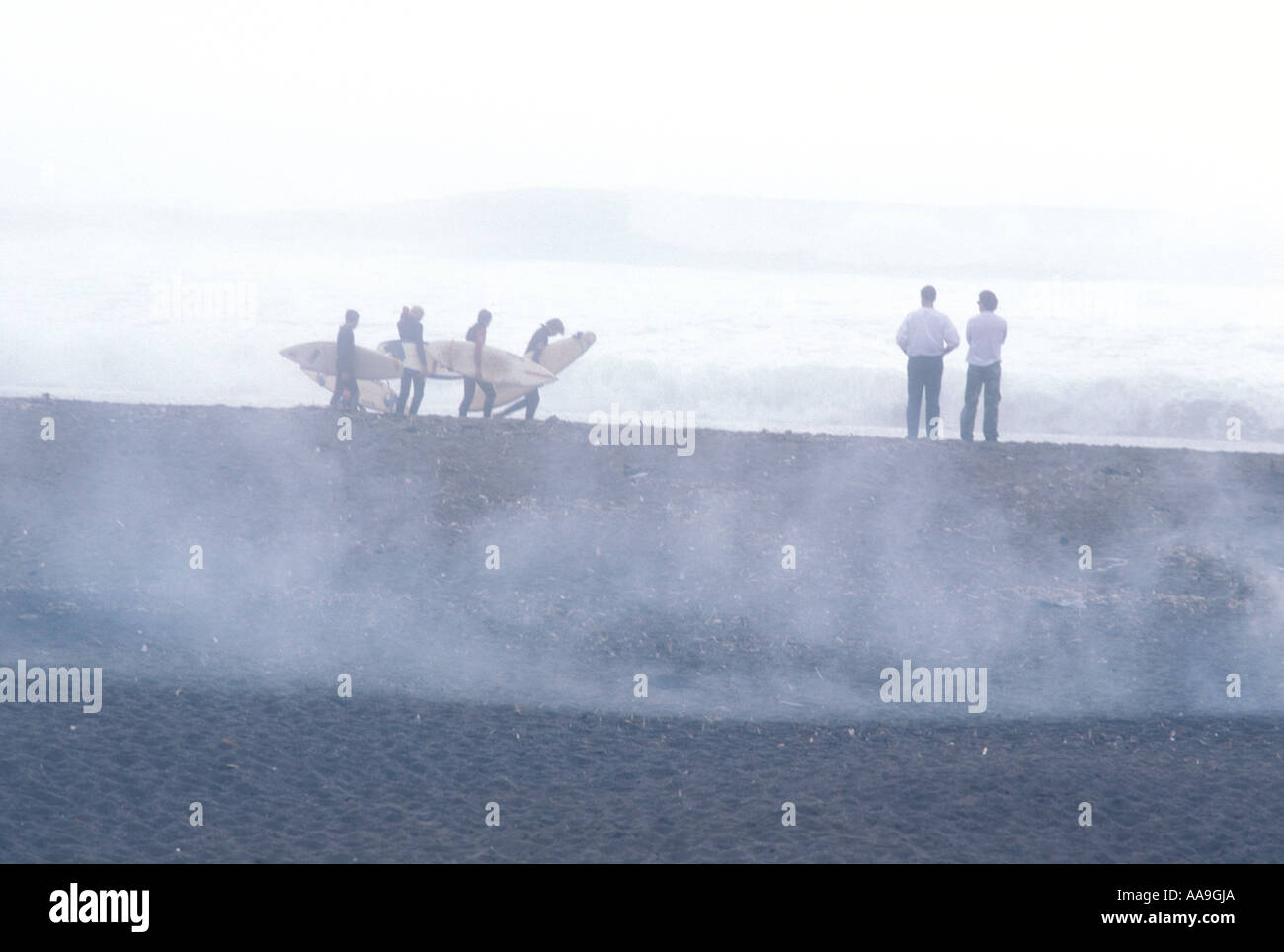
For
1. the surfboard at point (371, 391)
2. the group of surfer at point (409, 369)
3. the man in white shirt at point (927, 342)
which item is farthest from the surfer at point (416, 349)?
the man in white shirt at point (927, 342)

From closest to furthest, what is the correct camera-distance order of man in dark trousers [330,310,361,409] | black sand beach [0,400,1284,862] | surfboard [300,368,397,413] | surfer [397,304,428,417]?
1. black sand beach [0,400,1284,862]
2. man in dark trousers [330,310,361,409]
3. surfer [397,304,428,417]
4. surfboard [300,368,397,413]

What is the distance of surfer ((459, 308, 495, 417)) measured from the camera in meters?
16.3

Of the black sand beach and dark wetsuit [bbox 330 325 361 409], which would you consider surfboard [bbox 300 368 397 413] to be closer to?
dark wetsuit [bbox 330 325 361 409]

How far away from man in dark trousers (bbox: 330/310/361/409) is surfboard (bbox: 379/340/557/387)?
109 centimetres

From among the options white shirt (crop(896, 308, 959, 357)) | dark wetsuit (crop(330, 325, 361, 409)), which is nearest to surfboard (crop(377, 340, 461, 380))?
dark wetsuit (crop(330, 325, 361, 409))

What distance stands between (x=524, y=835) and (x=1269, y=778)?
4.09m

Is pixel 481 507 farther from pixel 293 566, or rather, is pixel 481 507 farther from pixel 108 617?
pixel 108 617

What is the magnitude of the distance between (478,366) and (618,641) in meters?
7.87

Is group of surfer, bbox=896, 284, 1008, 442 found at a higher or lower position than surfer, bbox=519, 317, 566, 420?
lower

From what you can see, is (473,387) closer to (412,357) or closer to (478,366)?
(478,366)

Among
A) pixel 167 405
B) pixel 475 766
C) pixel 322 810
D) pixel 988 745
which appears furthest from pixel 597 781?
pixel 167 405

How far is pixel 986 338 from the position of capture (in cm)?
1383

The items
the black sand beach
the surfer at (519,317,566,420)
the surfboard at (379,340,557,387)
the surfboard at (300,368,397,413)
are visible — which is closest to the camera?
the black sand beach

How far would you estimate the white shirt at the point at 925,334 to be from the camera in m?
13.8
